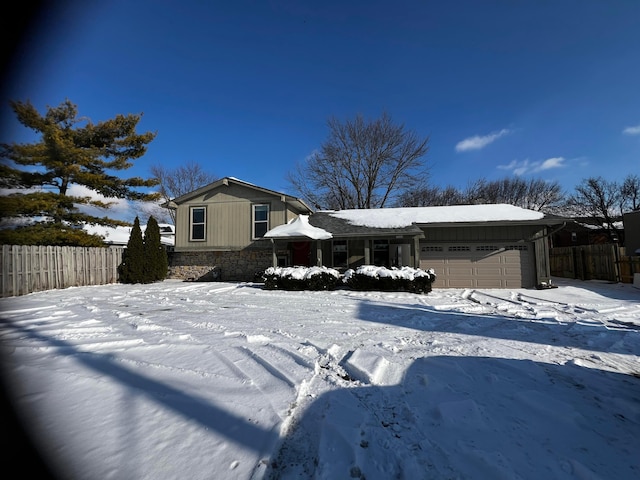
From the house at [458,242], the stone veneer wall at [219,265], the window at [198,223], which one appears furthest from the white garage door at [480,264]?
the window at [198,223]

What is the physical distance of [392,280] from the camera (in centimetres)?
1071

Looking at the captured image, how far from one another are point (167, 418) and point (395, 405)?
1.86 metres

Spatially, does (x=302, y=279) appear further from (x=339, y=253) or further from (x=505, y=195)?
(x=505, y=195)

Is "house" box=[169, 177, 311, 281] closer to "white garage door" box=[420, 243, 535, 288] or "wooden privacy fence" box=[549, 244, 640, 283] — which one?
"white garage door" box=[420, 243, 535, 288]

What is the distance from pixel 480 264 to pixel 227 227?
12.1m

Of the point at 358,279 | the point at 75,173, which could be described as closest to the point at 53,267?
the point at 75,173

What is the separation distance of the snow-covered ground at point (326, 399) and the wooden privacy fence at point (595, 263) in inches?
379

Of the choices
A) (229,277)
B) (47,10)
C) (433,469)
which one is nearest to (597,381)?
(433,469)

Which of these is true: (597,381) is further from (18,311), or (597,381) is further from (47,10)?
(18,311)

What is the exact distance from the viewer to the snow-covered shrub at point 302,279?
443 inches

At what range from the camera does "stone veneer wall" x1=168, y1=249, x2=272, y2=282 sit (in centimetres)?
1527

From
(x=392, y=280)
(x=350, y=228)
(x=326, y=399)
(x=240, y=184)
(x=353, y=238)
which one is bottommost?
(x=326, y=399)

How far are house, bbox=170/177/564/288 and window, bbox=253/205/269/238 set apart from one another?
0.05 m

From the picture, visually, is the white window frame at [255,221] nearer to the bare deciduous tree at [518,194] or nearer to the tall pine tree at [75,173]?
the tall pine tree at [75,173]
